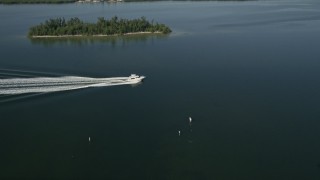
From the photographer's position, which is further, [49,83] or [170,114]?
[49,83]

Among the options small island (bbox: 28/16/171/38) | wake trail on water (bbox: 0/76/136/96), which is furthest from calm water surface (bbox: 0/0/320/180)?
small island (bbox: 28/16/171/38)

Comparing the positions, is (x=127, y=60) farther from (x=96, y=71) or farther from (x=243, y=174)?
(x=243, y=174)

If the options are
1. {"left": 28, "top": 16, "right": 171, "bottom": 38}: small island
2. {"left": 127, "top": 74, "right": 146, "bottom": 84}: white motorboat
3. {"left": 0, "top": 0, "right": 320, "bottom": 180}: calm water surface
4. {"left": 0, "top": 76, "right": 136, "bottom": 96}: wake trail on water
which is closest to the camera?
{"left": 0, "top": 0, "right": 320, "bottom": 180}: calm water surface

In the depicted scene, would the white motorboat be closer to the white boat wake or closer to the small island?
the white boat wake

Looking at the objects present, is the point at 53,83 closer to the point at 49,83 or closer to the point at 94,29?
the point at 49,83

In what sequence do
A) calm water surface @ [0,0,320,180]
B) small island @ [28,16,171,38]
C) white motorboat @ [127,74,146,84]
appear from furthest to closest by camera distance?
small island @ [28,16,171,38] → white motorboat @ [127,74,146,84] → calm water surface @ [0,0,320,180]

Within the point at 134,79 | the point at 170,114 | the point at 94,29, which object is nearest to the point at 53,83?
the point at 134,79

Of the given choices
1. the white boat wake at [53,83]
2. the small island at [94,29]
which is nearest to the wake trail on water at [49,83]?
the white boat wake at [53,83]
